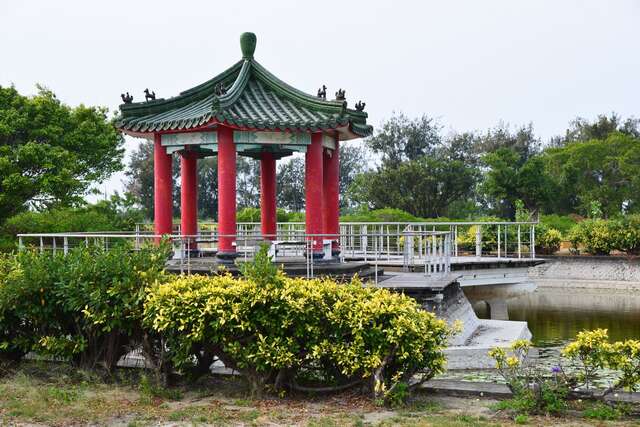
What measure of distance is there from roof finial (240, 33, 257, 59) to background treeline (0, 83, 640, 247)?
12117 mm

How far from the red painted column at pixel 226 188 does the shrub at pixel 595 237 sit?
74.0 feet

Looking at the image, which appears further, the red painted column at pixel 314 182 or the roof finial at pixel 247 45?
the roof finial at pixel 247 45

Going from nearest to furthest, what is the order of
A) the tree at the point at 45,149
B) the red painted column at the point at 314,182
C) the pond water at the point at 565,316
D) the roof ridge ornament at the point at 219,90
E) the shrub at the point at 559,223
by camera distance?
the roof ridge ornament at the point at 219,90
the red painted column at the point at 314,182
the pond water at the point at 565,316
the tree at the point at 45,149
the shrub at the point at 559,223

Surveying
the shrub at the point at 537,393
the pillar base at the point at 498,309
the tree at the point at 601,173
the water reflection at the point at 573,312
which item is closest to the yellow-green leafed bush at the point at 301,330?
the shrub at the point at 537,393

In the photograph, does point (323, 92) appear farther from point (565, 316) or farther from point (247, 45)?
point (565, 316)

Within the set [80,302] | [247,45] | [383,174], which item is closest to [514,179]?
[383,174]

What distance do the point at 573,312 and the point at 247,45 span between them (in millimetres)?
13541

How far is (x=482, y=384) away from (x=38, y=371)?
5.71m

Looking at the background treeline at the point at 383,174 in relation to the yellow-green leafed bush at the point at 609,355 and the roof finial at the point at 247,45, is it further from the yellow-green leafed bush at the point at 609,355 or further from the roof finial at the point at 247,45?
the yellow-green leafed bush at the point at 609,355

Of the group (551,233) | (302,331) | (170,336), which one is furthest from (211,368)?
(551,233)

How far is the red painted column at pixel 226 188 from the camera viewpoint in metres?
12.0

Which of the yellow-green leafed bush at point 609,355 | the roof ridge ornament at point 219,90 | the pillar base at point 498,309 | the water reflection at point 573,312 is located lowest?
the water reflection at point 573,312

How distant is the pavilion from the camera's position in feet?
39.6

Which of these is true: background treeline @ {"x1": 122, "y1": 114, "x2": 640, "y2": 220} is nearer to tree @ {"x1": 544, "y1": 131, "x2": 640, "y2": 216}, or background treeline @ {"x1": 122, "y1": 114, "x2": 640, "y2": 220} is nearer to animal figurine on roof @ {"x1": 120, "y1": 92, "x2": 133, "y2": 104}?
tree @ {"x1": 544, "y1": 131, "x2": 640, "y2": 216}
